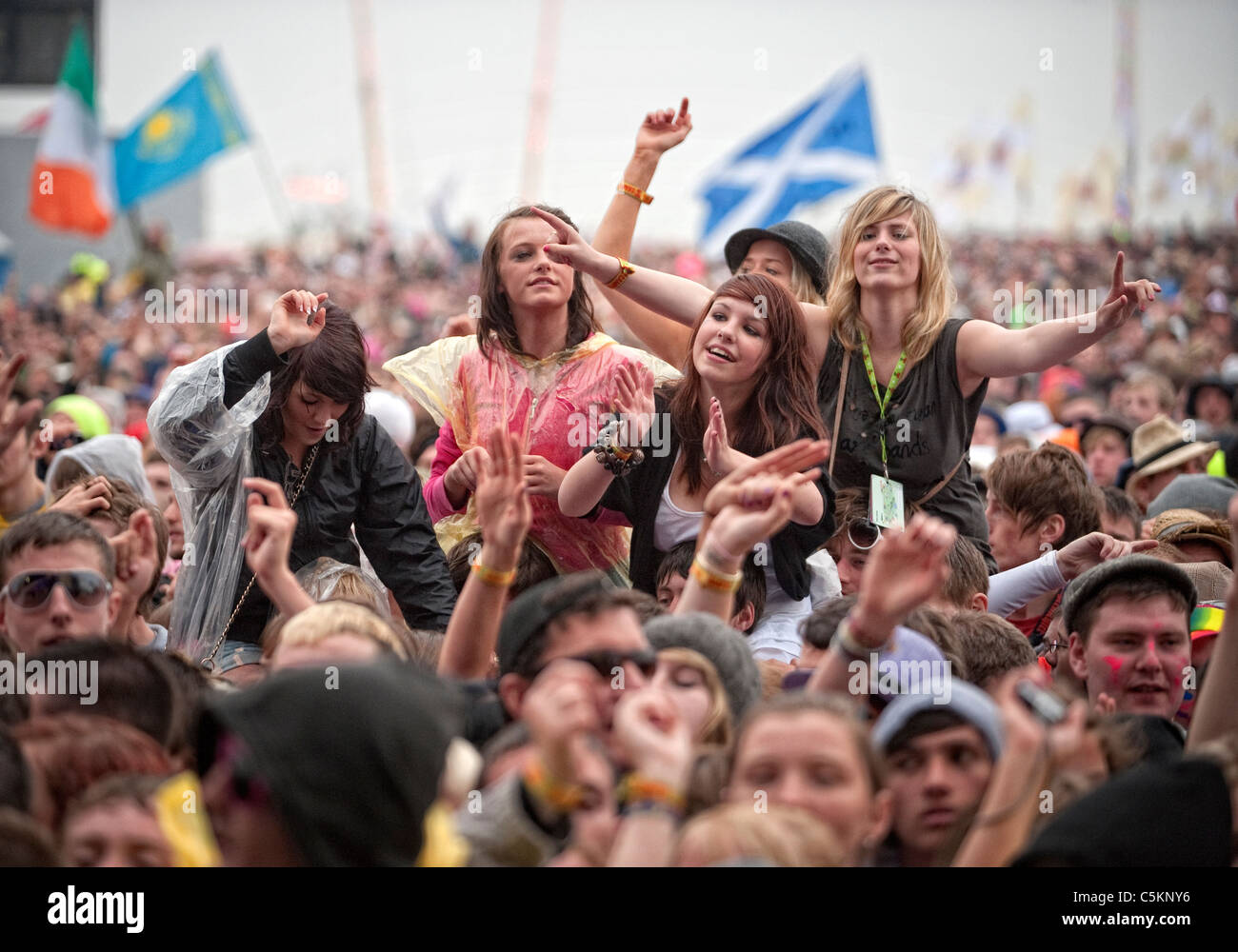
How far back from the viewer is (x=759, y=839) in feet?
7.46

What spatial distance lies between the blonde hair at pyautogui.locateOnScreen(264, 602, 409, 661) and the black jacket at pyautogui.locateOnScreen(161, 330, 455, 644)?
1203mm

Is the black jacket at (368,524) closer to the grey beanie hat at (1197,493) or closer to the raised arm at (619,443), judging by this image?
the raised arm at (619,443)

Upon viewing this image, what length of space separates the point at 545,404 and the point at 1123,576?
1.86m

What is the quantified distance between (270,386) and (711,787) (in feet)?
7.35

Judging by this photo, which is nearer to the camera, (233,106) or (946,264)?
(946,264)

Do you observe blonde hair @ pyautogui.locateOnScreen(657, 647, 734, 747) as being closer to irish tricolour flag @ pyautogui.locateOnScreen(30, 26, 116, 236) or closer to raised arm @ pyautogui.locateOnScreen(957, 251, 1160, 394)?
raised arm @ pyautogui.locateOnScreen(957, 251, 1160, 394)

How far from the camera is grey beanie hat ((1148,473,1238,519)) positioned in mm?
5910

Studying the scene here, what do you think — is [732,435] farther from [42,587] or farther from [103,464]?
[103,464]

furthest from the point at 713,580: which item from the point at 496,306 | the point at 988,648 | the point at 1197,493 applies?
the point at 1197,493

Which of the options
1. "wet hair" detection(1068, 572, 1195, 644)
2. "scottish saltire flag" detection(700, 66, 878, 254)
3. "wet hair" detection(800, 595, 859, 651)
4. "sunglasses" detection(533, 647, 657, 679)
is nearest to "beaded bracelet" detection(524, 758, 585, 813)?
"sunglasses" detection(533, 647, 657, 679)
